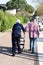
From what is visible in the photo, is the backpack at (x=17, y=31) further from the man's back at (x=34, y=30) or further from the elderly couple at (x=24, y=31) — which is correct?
the man's back at (x=34, y=30)

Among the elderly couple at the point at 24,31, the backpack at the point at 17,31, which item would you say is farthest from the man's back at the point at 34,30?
the backpack at the point at 17,31

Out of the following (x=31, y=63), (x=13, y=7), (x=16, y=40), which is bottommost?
(x=31, y=63)

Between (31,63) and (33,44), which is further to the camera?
(33,44)

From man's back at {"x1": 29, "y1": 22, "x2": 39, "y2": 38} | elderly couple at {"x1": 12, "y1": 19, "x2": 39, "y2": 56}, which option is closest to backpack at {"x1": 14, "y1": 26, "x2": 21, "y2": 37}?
elderly couple at {"x1": 12, "y1": 19, "x2": 39, "y2": 56}

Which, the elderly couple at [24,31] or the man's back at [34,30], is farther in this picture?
the man's back at [34,30]

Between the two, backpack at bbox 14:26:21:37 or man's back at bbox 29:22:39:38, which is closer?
backpack at bbox 14:26:21:37

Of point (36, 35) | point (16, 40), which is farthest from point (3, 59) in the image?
point (36, 35)

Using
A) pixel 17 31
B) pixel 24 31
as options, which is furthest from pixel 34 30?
pixel 17 31

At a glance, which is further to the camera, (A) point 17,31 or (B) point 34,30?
(B) point 34,30

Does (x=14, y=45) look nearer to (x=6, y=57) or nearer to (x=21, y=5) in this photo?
(x=6, y=57)

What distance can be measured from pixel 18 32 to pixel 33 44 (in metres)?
1.06

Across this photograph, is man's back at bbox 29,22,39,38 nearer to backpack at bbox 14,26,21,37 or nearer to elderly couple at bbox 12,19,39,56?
elderly couple at bbox 12,19,39,56

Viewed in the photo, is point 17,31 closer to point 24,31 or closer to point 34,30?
point 24,31

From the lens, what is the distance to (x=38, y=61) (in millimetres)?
10172
